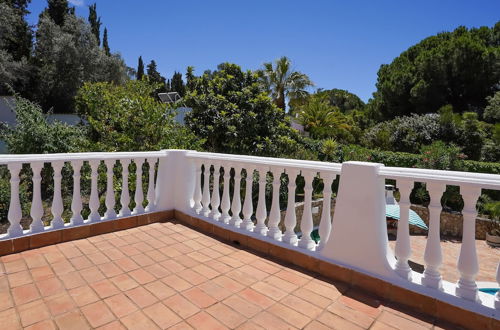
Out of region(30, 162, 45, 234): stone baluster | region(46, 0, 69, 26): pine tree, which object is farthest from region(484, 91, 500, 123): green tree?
region(46, 0, 69, 26): pine tree

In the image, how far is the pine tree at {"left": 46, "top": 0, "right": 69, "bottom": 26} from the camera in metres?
17.5

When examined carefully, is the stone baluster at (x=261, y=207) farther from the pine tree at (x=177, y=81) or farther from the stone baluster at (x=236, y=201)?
the pine tree at (x=177, y=81)

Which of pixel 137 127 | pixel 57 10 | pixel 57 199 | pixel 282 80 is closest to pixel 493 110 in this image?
pixel 282 80

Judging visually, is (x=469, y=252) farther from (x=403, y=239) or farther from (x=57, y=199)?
(x=57, y=199)

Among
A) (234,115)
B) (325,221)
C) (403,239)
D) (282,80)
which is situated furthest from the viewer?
(282,80)

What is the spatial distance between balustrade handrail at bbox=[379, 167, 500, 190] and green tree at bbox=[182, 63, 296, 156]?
21.1ft

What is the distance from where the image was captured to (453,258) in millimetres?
7105

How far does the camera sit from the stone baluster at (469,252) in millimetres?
1748

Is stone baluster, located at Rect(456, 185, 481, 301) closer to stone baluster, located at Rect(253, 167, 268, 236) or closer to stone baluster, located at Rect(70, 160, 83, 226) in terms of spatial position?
stone baluster, located at Rect(253, 167, 268, 236)

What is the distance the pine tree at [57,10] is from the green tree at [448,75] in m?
22.2

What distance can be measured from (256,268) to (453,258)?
22.2 ft

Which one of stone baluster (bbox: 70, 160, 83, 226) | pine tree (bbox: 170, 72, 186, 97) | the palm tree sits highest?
pine tree (bbox: 170, 72, 186, 97)

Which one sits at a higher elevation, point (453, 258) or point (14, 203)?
point (14, 203)

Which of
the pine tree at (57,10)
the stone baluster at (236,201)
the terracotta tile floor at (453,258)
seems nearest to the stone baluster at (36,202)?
the stone baluster at (236,201)
